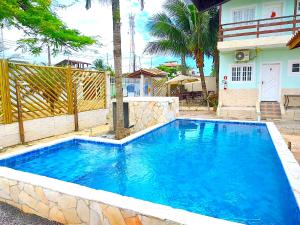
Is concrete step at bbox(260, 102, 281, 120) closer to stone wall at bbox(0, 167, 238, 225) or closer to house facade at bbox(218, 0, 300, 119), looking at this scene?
house facade at bbox(218, 0, 300, 119)

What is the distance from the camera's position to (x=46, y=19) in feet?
40.7

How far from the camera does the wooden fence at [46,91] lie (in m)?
7.60

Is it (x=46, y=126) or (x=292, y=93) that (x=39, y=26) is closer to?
(x=46, y=126)

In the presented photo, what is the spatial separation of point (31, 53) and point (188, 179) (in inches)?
466

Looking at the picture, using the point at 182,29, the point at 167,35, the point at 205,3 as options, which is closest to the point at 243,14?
the point at 182,29

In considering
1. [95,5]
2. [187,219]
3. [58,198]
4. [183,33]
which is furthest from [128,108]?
[183,33]

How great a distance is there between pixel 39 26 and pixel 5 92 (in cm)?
601

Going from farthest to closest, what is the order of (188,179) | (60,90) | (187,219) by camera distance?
(60,90) < (188,179) < (187,219)

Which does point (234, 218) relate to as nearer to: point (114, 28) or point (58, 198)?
point (58, 198)

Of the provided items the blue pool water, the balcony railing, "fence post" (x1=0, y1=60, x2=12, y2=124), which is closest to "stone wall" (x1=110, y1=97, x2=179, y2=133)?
the blue pool water

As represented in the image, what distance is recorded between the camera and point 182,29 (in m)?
17.0

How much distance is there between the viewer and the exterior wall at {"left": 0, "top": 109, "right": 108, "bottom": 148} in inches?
297

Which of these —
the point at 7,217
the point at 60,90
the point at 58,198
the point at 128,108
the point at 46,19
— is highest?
the point at 46,19

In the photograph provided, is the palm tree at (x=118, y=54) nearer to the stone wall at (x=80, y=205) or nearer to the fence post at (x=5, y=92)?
the fence post at (x=5, y=92)
